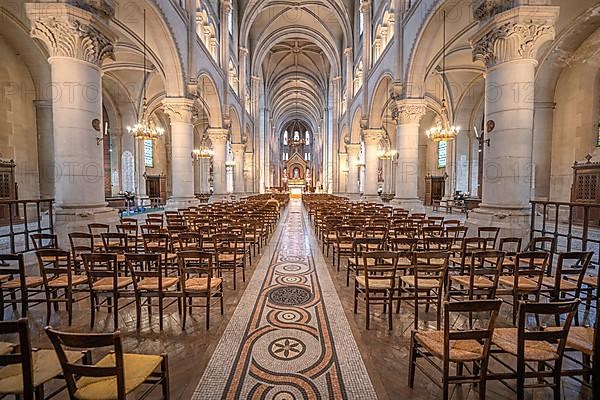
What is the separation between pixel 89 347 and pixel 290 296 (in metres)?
3.27

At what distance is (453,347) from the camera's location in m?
2.47

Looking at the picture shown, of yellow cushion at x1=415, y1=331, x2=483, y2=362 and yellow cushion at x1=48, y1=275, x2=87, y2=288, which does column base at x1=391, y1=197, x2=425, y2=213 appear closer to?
yellow cushion at x1=415, y1=331, x2=483, y2=362

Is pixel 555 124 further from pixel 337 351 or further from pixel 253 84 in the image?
pixel 253 84

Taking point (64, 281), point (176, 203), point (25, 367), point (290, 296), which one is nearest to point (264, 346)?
point (290, 296)

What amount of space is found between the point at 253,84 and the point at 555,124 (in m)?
24.9

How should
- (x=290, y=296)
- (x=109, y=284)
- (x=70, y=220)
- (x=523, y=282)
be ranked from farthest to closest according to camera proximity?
(x=70, y=220)
(x=290, y=296)
(x=109, y=284)
(x=523, y=282)

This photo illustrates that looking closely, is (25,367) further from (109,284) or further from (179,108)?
(179,108)

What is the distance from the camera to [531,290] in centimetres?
365

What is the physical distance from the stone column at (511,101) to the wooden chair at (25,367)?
7611mm

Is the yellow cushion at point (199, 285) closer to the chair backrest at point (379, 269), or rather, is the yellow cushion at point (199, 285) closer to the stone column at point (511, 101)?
the chair backrest at point (379, 269)

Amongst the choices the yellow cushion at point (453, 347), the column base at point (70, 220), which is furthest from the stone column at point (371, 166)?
the yellow cushion at point (453, 347)

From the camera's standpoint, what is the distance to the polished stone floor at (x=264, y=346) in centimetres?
259

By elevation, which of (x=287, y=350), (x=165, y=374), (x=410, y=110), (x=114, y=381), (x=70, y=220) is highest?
(x=410, y=110)

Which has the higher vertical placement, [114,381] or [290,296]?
[114,381]
